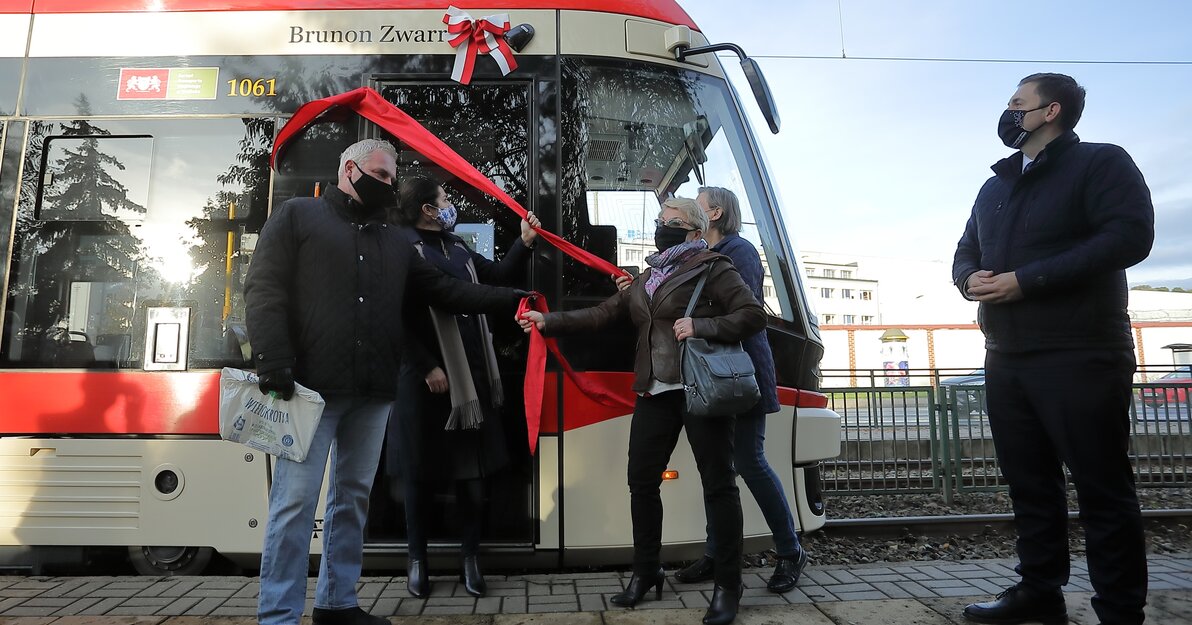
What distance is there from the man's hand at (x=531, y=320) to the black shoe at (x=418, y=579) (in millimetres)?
1236

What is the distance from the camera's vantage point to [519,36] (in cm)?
377

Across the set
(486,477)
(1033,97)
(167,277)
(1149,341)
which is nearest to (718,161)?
(1033,97)

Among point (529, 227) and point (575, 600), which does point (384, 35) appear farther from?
point (575, 600)

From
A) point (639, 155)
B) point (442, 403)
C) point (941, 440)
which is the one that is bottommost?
point (941, 440)

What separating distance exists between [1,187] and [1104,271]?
17.0ft

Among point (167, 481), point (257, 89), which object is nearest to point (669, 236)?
point (257, 89)

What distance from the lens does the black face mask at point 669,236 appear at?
10.9ft

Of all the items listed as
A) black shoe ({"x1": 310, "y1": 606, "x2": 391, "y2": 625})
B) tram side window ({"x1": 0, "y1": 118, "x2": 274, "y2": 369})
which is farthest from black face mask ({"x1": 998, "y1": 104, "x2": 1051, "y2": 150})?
tram side window ({"x1": 0, "y1": 118, "x2": 274, "y2": 369})

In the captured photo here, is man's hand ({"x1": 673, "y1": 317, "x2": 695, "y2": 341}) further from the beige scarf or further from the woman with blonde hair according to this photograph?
the beige scarf

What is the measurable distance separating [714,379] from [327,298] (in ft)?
5.13

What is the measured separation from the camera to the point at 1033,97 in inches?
116

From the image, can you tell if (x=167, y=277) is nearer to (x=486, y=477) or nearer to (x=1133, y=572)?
(x=486, y=477)

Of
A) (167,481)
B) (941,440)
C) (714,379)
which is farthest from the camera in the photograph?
(941,440)

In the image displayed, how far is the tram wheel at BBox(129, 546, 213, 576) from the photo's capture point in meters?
3.75
